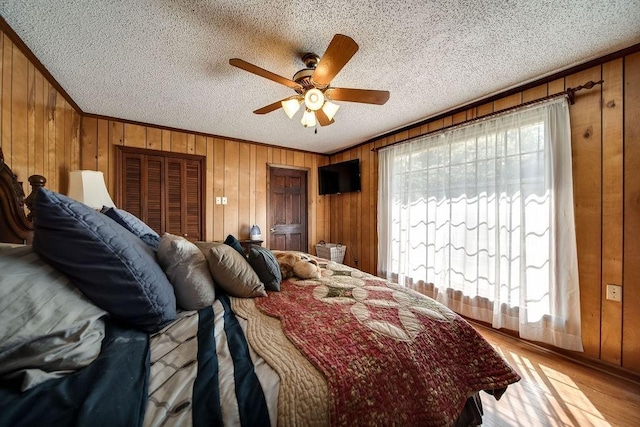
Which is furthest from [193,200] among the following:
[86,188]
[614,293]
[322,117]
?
[614,293]

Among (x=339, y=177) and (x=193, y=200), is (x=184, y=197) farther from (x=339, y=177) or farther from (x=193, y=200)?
(x=339, y=177)

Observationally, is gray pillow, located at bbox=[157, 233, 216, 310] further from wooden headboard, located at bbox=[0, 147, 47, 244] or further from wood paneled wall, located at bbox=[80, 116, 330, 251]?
wood paneled wall, located at bbox=[80, 116, 330, 251]

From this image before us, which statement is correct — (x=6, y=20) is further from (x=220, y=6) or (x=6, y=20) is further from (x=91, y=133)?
(x=91, y=133)

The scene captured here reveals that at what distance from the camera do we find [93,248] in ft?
2.63

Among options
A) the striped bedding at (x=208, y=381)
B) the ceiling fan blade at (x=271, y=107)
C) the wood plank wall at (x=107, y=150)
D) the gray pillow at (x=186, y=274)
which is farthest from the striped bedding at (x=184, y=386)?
the wood plank wall at (x=107, y=150)

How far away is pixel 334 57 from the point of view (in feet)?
4.57

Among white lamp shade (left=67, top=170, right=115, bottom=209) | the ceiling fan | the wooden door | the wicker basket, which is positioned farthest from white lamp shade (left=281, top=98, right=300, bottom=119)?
the wicker basket

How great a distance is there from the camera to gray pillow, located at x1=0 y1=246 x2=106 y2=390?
1.94 feet

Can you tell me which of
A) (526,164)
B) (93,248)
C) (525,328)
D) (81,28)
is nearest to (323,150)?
(526,164)

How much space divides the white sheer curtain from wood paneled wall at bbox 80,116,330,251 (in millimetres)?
1791

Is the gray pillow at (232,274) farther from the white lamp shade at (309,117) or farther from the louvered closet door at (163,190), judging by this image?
the louvered closet door at (163,190)

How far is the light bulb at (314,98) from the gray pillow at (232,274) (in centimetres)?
119

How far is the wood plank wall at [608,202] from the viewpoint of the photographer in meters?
1.67

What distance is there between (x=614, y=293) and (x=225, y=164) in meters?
4.32
